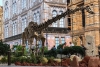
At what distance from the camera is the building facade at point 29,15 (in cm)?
3884

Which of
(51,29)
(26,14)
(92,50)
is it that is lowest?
(92,50)

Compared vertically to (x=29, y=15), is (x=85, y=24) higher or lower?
lower

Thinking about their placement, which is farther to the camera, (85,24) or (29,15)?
(29,15)

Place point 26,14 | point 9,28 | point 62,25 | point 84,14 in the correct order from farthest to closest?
point 9,28, point 26,14, point 62,25, point 84,14

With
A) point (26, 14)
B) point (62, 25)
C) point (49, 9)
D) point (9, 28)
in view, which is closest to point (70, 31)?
point (62, 25)

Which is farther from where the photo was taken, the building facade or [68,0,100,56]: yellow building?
the building facade

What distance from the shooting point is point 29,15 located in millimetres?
43406

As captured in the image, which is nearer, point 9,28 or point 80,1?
point 80,1

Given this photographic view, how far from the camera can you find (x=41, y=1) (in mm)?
39094

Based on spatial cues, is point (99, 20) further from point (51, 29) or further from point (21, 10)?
point (21, 10)

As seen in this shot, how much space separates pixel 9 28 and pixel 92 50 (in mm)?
30533

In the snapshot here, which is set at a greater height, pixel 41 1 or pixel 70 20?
pixel 41 1

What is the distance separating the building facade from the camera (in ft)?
127

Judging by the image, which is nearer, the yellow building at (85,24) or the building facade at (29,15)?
the yellow building at (85,24)
